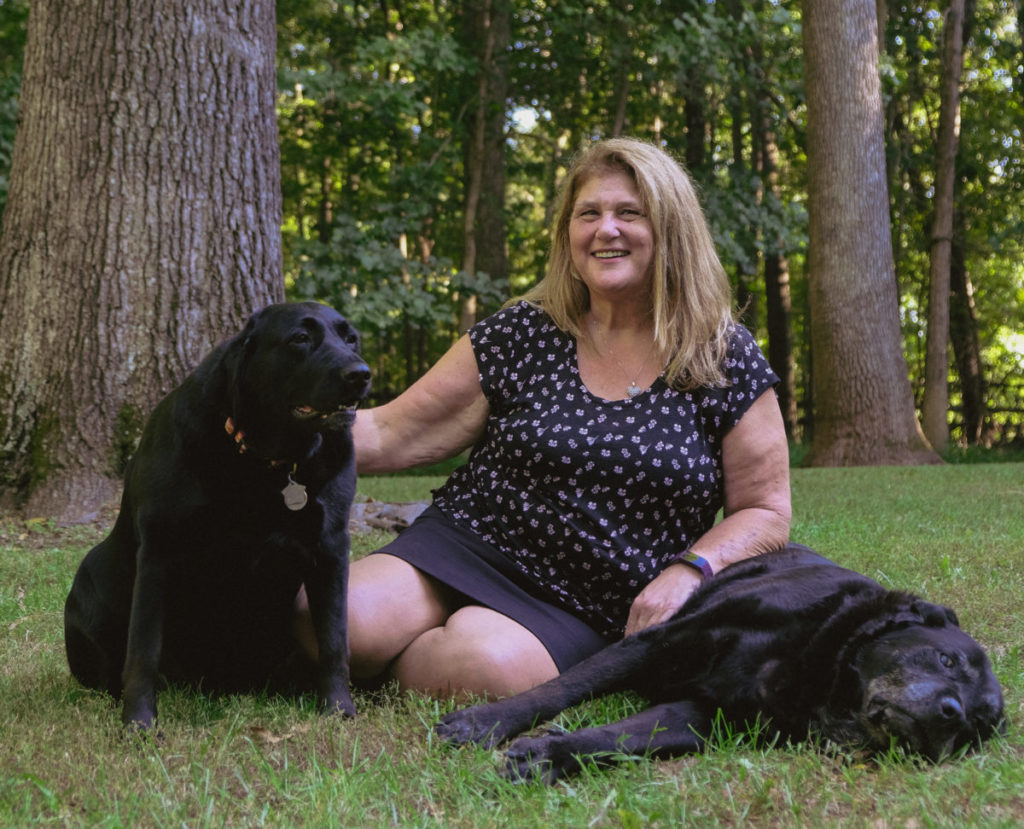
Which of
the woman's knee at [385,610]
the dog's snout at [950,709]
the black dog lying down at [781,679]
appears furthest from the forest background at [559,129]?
the dog's snout at [950,709]

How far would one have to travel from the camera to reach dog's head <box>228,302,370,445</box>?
2.42 metres

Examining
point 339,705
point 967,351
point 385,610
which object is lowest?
point 339,705

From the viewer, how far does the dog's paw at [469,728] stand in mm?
2367

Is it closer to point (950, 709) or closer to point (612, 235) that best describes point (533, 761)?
point (950, 709)

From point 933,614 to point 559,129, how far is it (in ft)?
50.7

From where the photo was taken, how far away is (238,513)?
2512 millimetres

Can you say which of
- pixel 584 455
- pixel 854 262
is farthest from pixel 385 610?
pixel 854 262

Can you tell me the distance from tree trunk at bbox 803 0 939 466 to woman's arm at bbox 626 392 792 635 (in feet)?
26.7

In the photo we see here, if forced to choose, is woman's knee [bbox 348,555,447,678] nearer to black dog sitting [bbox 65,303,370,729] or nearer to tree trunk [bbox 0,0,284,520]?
black dog sitting [bbox 65,303,370,729]

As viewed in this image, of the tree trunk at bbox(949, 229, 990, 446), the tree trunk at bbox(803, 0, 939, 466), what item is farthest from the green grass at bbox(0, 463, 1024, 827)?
the tree trunk at bbox(949, 229, 990, 446)

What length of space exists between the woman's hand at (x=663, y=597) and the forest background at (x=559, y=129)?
26.1 feet

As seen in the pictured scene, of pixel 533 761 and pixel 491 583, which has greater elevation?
pixel 491 583

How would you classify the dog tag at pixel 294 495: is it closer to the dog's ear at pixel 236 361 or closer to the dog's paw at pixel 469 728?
the dog's ear at pixel 236 361

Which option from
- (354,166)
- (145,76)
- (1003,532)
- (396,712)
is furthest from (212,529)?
(354,166)
